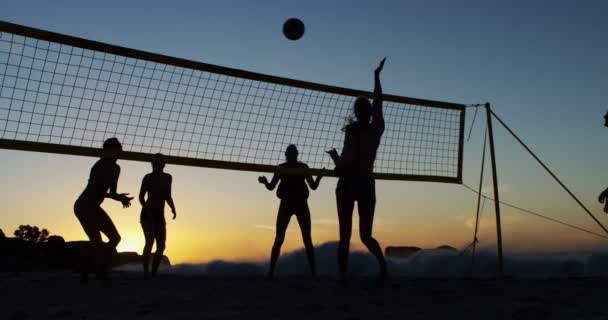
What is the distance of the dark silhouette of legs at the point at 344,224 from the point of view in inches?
227

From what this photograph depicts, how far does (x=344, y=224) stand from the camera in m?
5.78

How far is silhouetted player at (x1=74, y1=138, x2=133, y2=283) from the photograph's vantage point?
254 inches

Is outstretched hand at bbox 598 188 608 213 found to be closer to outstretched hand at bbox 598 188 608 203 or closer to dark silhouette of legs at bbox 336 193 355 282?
outstretched hand at bbox 598 188 608 203

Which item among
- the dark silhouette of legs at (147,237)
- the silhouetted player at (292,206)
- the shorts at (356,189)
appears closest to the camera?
the shorts at (356,189)

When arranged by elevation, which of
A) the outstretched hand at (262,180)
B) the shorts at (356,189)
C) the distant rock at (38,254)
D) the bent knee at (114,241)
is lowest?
the distant rock at (38,254)

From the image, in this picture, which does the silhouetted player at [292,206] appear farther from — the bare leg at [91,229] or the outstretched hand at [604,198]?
the outstretched hand at [604,198]

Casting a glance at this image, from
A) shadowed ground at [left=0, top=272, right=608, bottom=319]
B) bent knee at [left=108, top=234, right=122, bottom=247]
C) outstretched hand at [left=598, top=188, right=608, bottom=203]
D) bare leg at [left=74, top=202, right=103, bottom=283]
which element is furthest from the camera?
outstretched hand at [left=598, top=188, right=608, bottom=203]

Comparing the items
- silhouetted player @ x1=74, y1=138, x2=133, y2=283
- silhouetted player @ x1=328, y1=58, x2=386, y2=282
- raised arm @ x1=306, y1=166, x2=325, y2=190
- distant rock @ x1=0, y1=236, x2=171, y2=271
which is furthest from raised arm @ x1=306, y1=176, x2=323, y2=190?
distant rock @ x1=0, y1=236, x2=171, y2=271

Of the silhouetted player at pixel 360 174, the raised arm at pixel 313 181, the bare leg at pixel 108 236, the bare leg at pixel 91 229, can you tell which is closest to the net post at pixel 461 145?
the raised arm at pixel 313 181

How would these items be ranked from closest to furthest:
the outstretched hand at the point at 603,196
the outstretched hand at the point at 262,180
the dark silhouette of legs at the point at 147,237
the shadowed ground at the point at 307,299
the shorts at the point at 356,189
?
the shadowed ground at the point at 307,299, the shorts at the point at 356,189, the outstretched hand at the point at 262,180, the dark silhouette of legs at the point at 147,237, the outstretched hand at the point at 603,196

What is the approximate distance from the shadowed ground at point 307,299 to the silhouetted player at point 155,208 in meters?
0.93

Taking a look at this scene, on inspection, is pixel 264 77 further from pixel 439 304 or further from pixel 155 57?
pixel 439 304

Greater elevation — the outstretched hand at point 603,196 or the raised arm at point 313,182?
the outstretched hand at point 603,196

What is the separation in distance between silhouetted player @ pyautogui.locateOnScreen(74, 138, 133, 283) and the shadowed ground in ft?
1.22
